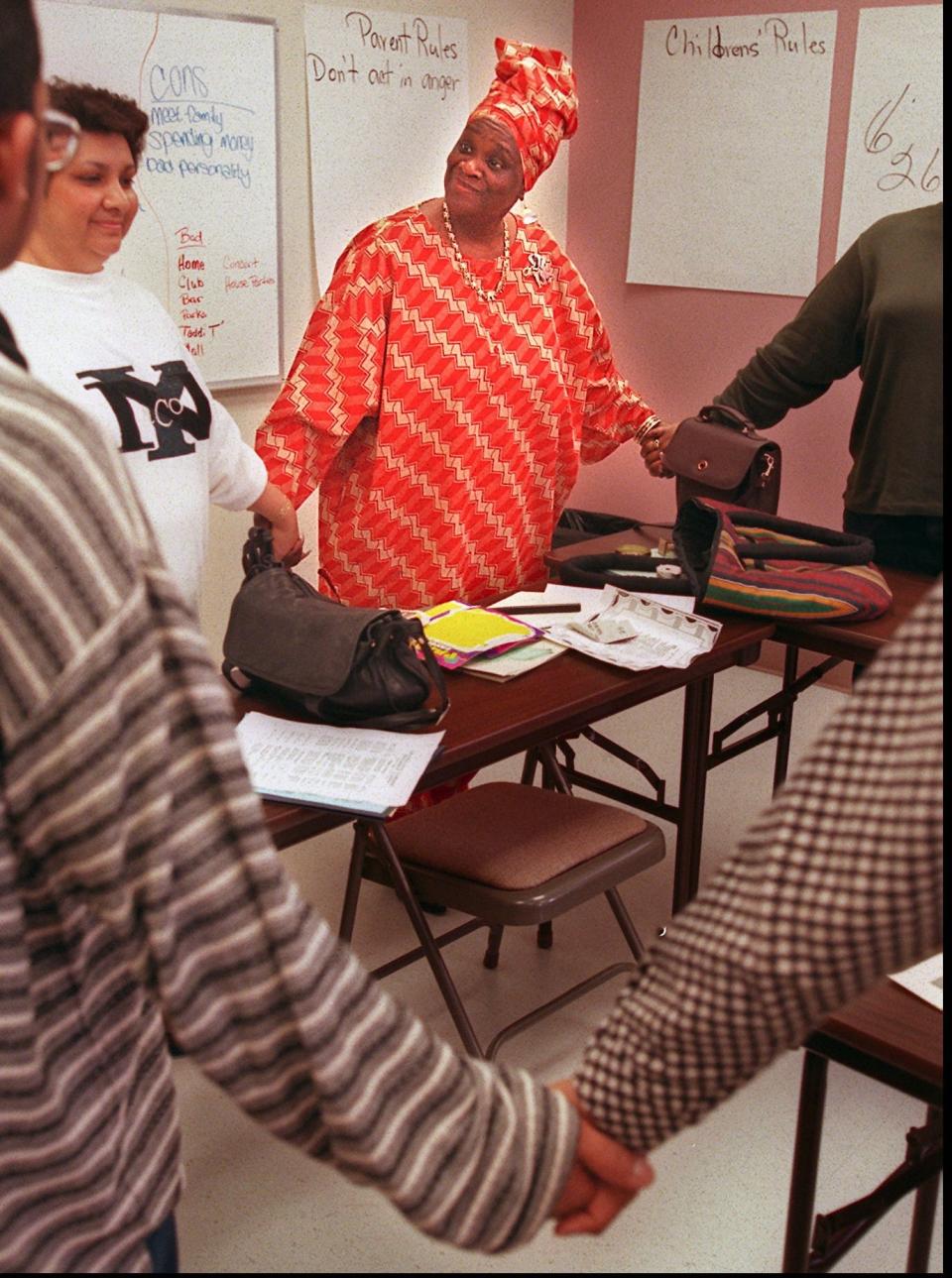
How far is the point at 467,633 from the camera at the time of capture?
8.43 feet

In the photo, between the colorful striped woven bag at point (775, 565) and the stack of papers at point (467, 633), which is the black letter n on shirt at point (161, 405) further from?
the colorful striped woven bag at point (775, 565)

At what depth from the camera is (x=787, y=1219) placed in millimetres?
1526

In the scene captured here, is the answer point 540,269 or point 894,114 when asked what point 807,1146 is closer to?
point 540,269

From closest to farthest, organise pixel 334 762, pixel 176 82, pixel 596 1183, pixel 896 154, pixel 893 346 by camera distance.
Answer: pixel 596 1183 → pixel 334 762 → pixel 893 346 → pixel 176 82 → pixel 896 154

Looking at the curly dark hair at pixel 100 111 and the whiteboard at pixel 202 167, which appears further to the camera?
the whiteboard at pixel 202 167

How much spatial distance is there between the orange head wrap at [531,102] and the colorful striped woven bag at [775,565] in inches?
34.5

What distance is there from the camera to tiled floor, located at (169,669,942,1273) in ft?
3.37

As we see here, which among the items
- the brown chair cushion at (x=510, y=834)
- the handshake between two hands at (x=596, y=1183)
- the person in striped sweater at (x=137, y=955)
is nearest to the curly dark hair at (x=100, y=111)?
the brown chair cushion at (x=510, y=834)

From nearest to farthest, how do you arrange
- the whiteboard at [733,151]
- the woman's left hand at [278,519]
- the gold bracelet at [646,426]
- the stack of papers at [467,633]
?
1. the stack of papers at [467,633]
2. the woman's left hand at [278,519]
3. the gold bracelet at [646,426]
4. the whiteboard at [733,151]

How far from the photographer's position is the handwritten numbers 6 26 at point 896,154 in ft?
13.9

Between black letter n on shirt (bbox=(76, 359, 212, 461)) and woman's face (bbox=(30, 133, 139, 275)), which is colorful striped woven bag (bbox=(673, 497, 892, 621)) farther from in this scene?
woman's face (bbox=(30, 133, 139, 275))

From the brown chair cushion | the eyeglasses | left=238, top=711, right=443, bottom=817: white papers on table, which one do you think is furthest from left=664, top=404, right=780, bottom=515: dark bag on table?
the eyeglasses

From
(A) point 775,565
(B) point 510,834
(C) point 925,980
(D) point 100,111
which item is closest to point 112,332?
(D) point 100,111

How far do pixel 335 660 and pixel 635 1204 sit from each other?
3.90 feet
